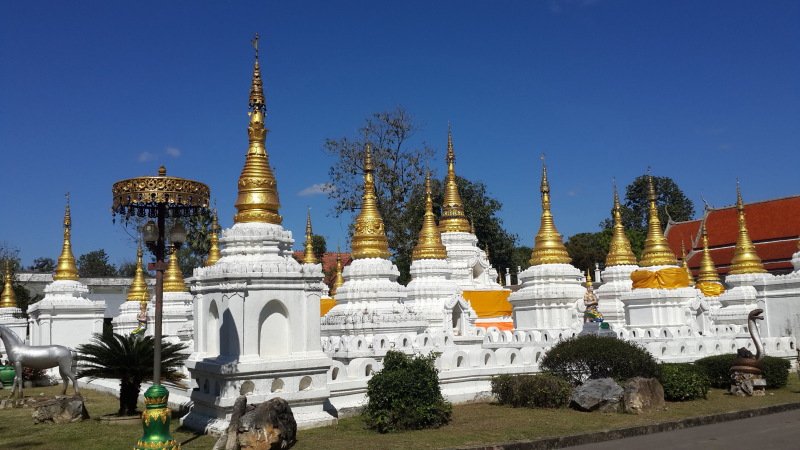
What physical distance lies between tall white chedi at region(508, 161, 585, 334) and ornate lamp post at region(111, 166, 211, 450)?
46.5ft

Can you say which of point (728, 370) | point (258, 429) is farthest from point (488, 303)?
point (258, 429)

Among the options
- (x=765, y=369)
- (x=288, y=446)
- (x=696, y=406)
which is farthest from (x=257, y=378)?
(x=765, y=369)

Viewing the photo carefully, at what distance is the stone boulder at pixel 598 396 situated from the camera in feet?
42.5

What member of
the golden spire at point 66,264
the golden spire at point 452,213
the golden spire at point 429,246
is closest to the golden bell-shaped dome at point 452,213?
the golden spire at point 452,213

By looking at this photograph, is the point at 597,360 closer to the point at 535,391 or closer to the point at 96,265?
the point at 535,391

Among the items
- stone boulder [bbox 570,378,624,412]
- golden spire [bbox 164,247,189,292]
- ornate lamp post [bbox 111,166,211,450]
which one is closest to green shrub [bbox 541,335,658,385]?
stone boulder [bbox 570,378,624,412]

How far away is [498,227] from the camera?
5578 centimetres

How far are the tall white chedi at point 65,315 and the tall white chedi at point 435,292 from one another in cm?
1078

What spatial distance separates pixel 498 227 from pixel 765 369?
1570 inches

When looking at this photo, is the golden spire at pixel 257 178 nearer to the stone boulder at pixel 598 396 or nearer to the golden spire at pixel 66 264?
the stone boulder at pixel 598 396

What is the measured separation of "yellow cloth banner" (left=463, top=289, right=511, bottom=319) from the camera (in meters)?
27.9

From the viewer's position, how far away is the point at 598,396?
13.1 meters

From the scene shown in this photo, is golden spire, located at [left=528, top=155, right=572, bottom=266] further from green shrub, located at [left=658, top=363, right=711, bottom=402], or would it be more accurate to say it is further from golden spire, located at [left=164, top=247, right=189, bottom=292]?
golden spire, located at [left=164, top=247, right=189, bottom=292]

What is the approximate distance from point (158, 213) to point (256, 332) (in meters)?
2.45
